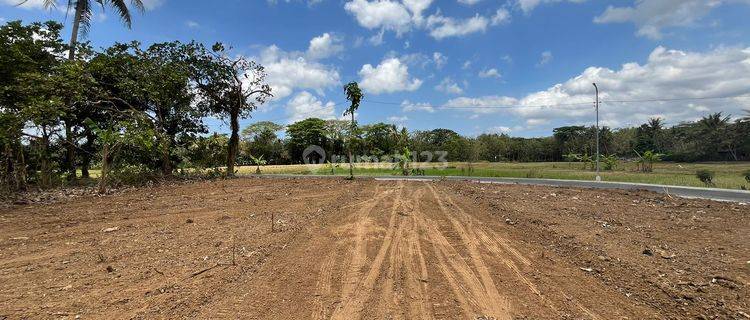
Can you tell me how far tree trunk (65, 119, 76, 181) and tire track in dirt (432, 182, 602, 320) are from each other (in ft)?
56.2

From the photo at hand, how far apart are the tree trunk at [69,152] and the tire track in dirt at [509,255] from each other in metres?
17.1

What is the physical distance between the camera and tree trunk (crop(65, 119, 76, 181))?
16453mm

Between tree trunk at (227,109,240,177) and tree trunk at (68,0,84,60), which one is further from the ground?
tree trunk at (68,0,84,60)

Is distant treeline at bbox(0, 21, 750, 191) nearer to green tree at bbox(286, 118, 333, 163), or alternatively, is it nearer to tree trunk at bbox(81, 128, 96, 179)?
tree trunk at bbox(81, 128, 96, 179)

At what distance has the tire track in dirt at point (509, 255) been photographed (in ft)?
13.0

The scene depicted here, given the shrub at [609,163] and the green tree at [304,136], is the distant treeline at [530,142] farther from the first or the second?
the shrub at [609,163]

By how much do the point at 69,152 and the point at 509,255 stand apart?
2004 cm

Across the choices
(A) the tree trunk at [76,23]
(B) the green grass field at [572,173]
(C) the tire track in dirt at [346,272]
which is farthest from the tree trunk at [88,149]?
(C) the tire track in dirt at [346,272]

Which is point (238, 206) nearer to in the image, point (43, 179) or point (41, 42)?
point (43, 179)

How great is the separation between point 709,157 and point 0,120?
7214 cm

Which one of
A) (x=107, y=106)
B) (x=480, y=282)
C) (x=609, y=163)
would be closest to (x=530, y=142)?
(x=609, y=163)

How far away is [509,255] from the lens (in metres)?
5.70

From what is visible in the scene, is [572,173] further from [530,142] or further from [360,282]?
[530,142]

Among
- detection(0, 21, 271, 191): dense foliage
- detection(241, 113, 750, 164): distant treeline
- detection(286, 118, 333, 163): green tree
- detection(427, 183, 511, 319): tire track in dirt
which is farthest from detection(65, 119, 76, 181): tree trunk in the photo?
detection(286, 118, 333, 163): green tree
